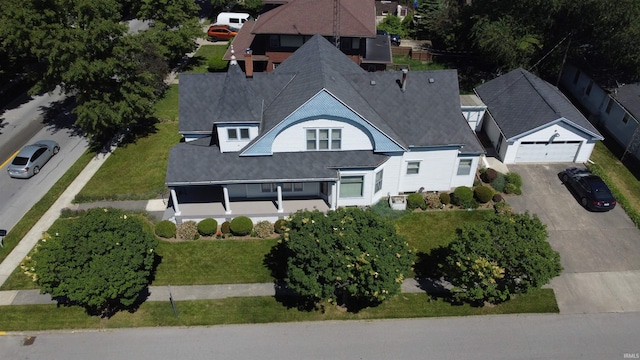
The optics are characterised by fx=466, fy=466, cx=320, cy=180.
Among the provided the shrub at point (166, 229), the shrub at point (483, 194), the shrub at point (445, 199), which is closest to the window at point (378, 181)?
the shrub at point (445, 199)

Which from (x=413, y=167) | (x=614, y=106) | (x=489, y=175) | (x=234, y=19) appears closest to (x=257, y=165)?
(x=413, y=167)

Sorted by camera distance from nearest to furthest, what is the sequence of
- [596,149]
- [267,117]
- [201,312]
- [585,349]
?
[585,349]
[201,312]
[267,117]
[596,149]

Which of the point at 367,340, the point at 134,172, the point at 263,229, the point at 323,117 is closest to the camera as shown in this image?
the point at 367,340

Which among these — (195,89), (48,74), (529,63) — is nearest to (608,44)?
(529,63)

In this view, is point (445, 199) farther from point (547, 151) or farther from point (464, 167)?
point (547, 151)

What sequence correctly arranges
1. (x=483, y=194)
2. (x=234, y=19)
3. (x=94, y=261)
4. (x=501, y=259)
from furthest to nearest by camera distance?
(x=234, y=19) → (x=483, y=194) → (x=501, y=259) → (x=94, y=261)

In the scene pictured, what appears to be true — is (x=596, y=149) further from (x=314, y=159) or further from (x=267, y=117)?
(x=267, y=117)

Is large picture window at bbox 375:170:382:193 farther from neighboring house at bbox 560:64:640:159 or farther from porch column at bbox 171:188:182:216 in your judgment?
neighboring house at bbox 560:64:640:159
